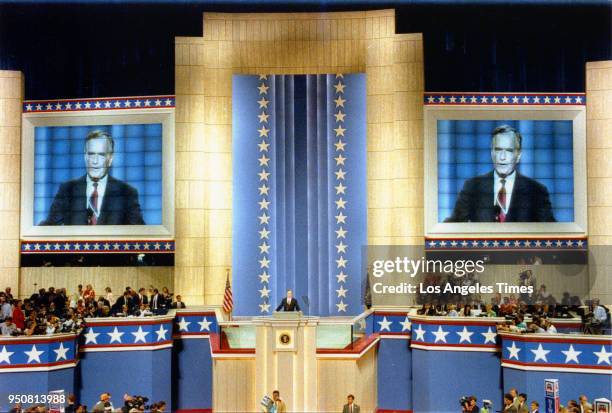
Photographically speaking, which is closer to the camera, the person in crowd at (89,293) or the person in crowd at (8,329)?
the person in crowd at (8,329)

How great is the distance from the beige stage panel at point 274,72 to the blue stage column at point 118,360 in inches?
99.6

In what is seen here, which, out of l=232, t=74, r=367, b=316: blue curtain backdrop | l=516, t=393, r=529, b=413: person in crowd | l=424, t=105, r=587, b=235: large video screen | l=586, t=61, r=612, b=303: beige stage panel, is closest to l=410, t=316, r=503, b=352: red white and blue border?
l=516, t=393, r=529, b=413: person in crowd

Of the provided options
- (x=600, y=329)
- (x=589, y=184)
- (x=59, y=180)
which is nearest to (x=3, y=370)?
(x=59, y=180)

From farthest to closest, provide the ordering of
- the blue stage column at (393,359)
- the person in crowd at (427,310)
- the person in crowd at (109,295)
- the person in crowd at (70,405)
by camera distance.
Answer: the person in crowd at (109,295) < the blue stage column at (393,359) < the person in crowd at (427,310) < the person in crowd at (70,405)

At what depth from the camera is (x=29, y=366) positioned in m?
19.3

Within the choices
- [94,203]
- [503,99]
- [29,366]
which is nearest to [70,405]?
[29,366]

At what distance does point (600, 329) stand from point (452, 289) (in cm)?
400

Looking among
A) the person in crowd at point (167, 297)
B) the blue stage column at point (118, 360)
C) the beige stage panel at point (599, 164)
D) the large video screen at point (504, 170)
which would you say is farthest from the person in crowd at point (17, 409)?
the beige stage panel at point (599, 164)

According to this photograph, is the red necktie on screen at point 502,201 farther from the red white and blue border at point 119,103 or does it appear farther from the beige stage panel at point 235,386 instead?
the red white and blue border at point 119,103

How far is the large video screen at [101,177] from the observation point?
23875 mm

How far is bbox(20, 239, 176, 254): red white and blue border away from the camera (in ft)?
78.5

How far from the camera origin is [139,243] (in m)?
24.0

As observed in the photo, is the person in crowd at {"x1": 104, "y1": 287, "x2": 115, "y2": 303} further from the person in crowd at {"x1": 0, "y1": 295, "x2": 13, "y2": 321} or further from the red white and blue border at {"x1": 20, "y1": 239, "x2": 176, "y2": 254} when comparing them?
the person in crowd at {"x1": 0, "y1": 295, "x2": 13, "y2": 321}

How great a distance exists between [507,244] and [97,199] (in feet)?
36.6
